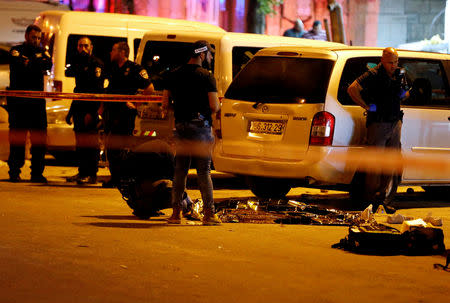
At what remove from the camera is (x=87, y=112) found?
13523mm

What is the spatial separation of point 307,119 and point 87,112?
3927mm

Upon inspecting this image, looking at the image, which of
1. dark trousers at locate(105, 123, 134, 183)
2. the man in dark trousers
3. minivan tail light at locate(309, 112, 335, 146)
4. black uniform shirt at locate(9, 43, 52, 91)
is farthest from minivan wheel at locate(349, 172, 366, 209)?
black uniform shirt at locate(9, 43, 52, 91)

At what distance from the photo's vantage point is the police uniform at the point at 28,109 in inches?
522

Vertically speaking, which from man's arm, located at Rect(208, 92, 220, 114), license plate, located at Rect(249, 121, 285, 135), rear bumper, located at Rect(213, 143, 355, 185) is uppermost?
man's arm, located at Rect(208, 92, 220, 114)

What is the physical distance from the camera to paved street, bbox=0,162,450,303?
647 centimetres

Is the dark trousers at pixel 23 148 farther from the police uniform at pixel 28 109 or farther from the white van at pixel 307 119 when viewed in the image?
the white van at pixel 307 119

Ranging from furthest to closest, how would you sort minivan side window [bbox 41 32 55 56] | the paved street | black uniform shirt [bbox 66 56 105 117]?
minivan side window [bbox 41 32 55 56] < black uniform shirt [bbox 66 56 105 117] < the paved street

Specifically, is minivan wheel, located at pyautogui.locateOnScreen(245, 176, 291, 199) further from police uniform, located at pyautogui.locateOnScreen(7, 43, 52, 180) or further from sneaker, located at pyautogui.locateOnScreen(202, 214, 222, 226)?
police uniform, located at pyautogui.locateOnScreen(7, 43, 52, 180)

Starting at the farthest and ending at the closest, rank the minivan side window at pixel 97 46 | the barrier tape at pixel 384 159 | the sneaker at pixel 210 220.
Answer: the minivan side window at pixel 97 46 → the barrier tape at pixel 384 159 → the sneaker at pixel 210 220

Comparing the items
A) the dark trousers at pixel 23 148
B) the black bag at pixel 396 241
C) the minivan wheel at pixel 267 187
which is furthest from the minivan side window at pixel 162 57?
the black bag at pixel 396 241

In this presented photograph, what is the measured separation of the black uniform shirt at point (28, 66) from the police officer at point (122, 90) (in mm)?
1057

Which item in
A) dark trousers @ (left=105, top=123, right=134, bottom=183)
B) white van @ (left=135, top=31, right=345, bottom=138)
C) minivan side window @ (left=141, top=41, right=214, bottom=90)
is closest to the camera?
dark trousers @ (left=105, top=123, right=134, bottom=183)

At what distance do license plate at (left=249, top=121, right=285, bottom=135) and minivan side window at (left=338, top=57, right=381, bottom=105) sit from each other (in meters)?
0.72

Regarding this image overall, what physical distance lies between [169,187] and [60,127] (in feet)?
19.4
